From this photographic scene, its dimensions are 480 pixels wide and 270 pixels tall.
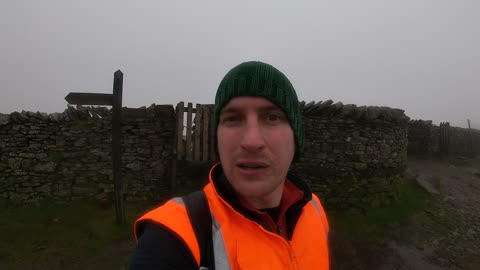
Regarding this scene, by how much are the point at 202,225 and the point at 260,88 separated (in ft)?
2.15

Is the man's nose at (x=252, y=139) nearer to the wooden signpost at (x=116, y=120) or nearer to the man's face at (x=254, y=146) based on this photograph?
the man's face at (x=254, y=146)

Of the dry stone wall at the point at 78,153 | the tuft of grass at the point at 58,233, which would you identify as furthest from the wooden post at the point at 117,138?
the dry stone wall at the point at 78,153

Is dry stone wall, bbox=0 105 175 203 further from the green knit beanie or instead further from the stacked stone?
the green knit beanie

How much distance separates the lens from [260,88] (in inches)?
57.8

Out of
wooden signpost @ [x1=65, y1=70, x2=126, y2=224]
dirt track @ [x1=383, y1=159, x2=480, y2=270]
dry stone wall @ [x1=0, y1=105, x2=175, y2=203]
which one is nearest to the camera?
wooden signpost @ [x1=65, y1=70, x2=126, y2=224]

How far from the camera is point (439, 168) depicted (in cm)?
1224

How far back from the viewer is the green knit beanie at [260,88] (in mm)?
1464

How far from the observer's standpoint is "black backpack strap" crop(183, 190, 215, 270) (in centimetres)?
118

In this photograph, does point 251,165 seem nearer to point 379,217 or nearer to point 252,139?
point 252,139

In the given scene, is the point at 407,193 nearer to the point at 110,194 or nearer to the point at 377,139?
the point at 377,139

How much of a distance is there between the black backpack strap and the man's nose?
0.96ft

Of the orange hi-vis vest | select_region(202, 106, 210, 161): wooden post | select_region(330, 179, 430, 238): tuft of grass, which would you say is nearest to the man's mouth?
the orange hi-vis vest

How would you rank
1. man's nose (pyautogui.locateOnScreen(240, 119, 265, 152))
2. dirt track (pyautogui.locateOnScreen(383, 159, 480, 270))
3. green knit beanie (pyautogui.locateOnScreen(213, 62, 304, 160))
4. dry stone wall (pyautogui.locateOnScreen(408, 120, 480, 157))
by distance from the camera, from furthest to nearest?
dry stone wall (pyautogui.locateOnScreen(408, 120, 480, 157)) < dirt track (pyautogui.locateOnScreen(383, 159, 480, 270)) < green knit beanie (pyautogui.locateOnScreen(213, 62, 304, 160)) < man's nose (pyautogui.locateOnScreen(240, 119, 265, 152))

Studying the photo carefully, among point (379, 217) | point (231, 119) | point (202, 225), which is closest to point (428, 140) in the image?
point (379, 217)
